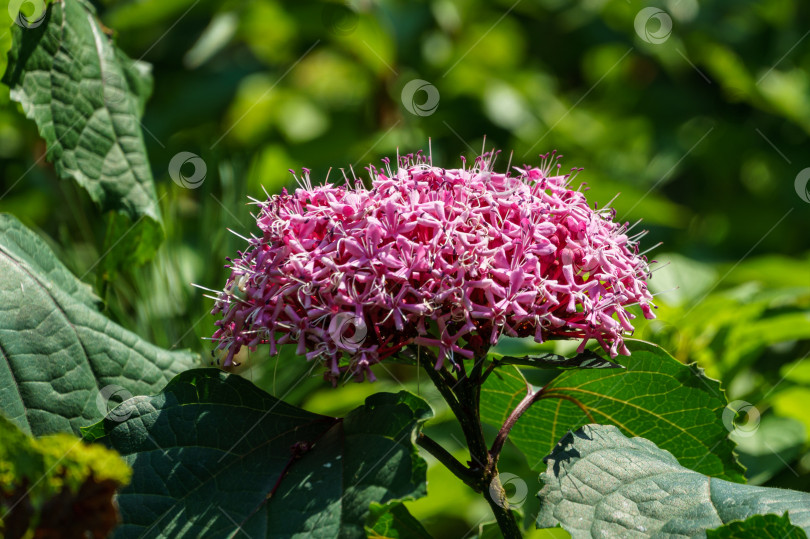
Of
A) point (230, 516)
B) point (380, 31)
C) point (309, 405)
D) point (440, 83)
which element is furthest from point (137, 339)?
Answer: point (440, 83)

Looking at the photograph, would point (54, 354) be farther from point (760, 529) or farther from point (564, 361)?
point (760, 529)

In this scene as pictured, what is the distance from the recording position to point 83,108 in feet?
5.29

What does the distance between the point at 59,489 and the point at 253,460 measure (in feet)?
1.14

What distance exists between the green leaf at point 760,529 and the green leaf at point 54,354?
1007mm

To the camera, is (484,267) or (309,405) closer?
(484,267)

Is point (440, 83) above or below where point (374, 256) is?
above

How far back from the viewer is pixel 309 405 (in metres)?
2.88

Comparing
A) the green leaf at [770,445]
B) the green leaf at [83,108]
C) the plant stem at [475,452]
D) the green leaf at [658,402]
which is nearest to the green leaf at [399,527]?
the plant stem at [475,452]

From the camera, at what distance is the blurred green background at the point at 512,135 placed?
2.14m

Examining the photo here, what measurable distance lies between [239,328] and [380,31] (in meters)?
2.35

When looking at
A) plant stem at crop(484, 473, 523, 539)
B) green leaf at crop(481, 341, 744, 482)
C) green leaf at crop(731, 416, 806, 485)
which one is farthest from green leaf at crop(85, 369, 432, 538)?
green leaf at crop(731, 416, 806, 485)

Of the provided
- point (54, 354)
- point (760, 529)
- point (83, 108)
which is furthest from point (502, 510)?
point (83, 108)

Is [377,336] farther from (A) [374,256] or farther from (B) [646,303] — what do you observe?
(B) [646,303]

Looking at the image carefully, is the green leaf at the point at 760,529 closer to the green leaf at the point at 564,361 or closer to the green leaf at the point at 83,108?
the green leaf at the point at 564,361
